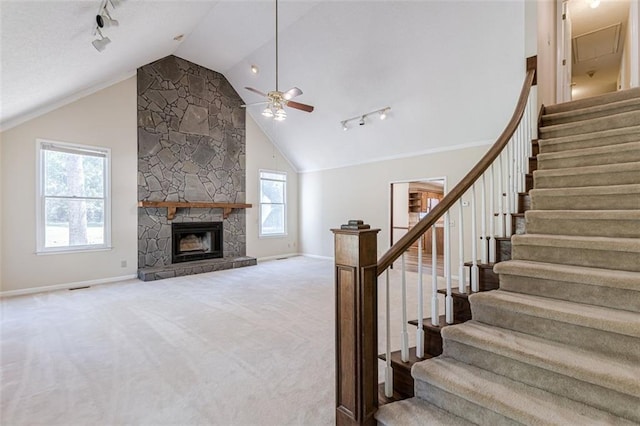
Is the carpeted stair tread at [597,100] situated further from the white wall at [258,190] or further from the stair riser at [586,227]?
the white wall at [258,190]

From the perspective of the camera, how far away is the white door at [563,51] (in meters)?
4.82

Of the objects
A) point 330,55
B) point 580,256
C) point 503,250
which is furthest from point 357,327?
point 330,55

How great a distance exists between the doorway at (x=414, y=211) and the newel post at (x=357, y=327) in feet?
13.4

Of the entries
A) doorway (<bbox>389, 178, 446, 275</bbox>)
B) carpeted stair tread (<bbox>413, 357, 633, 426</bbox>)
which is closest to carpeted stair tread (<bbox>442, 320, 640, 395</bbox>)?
carpeted stair tread (<bbox>413, 357, 633, 426</bbox>)

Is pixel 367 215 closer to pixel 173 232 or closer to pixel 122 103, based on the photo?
pixel 173 232

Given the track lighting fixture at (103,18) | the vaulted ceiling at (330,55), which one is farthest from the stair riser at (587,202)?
the track lighting fixture at (103,18)

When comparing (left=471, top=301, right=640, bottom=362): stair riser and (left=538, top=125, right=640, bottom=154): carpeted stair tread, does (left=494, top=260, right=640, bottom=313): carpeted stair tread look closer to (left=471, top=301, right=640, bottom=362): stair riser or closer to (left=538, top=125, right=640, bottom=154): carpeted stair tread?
(left=471, top=301, right=640, bottom=362): stair riser

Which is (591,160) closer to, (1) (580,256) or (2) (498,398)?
(1) (580,256)

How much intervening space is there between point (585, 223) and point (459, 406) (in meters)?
1.73

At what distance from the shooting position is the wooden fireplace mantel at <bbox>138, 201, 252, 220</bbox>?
599 centimetres

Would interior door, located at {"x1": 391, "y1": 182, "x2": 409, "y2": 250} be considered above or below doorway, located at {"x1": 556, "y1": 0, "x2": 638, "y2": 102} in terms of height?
below

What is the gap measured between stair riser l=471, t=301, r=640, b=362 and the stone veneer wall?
6.10 meters

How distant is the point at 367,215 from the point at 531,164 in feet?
14.5

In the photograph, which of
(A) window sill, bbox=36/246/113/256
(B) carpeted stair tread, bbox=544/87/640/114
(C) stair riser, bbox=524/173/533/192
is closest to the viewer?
(C) stair riser, bbox=524/173/533/192
